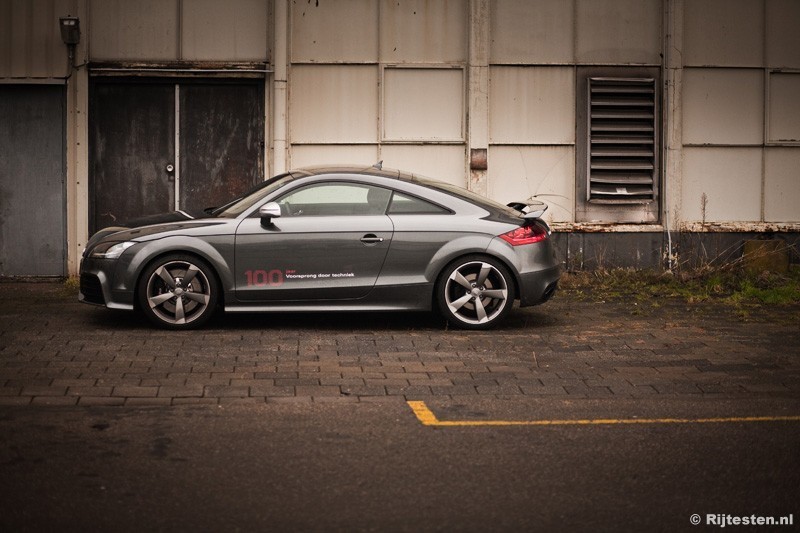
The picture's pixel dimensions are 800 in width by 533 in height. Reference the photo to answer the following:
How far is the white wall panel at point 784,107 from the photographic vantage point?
16.0 meters

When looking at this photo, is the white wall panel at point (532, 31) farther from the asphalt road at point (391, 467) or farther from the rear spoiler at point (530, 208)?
the asphalt road at point (391, 467)

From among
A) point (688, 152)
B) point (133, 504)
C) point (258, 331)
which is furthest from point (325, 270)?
point (688, 152)

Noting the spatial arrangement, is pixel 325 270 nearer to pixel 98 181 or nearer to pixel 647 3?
pixel 98 181

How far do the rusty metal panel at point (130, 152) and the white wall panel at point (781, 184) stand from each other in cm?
801

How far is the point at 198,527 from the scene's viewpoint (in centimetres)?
498

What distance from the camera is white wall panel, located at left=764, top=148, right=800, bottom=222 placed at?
1605cm

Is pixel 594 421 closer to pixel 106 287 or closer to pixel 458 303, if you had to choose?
pixel 458 303

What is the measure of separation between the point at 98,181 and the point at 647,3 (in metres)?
7.65

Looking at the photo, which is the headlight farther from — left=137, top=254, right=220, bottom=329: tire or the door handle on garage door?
the door handle on garage door

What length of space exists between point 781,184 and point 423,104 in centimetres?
501

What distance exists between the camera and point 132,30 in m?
15.2

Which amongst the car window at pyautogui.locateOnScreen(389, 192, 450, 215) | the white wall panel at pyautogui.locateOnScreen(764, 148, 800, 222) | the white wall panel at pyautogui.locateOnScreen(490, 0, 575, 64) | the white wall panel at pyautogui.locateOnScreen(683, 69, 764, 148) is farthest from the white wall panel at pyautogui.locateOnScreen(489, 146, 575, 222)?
the car window at pyautogui.locateOnScreen(389, 192, 450, 215)

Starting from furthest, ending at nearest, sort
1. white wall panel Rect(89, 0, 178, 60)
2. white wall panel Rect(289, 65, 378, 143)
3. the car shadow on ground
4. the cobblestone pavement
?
white wall panel Rect(289, 65, 378, 143) < white wall panel Rect(89, 0, 178, 60) < the car shadow on ground < the cobblestone pavement

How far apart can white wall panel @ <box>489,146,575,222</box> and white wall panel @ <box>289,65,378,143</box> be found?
1.84 metres
